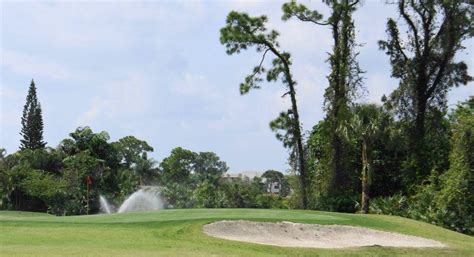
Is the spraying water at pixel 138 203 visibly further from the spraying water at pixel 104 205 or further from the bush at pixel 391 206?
the bush at pixel 391 206

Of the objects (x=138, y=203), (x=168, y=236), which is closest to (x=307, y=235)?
(x=168, y=236)

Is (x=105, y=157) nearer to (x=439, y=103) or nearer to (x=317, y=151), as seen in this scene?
(x=317, y=151)

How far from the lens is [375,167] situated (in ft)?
124

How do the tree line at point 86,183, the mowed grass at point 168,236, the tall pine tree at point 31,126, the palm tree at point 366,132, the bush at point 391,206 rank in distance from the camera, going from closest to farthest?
the mowed grass at point 168,236, the bush at point 391,206, the palm tree at point 366,132, the tree line at point 86,183, the tall pine tree at point 31,126

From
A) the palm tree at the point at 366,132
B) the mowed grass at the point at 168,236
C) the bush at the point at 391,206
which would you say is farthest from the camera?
the palm tree at the point at 366,132

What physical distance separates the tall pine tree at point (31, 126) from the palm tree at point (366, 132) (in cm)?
4571

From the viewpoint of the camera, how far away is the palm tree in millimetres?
32281

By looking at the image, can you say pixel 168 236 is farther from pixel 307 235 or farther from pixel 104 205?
pixel 104 205

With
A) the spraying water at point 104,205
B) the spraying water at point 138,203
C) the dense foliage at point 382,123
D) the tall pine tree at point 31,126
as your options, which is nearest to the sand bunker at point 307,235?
the dense foliage at point 382,123

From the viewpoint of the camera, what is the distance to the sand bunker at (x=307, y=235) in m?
19.1

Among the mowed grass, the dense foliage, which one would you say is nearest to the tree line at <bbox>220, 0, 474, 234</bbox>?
the dense foliage

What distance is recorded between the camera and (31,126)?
6731cm

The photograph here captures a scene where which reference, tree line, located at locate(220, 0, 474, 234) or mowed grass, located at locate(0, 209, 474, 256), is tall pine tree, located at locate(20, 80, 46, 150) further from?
mowed grass, located at locate(0, 209, 474, 256)

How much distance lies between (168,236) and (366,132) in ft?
58.2
